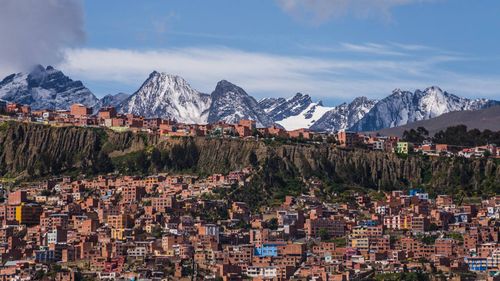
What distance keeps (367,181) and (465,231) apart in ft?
65.0

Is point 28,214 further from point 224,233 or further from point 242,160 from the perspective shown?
point 242,160

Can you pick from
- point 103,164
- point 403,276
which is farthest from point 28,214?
point 403,276

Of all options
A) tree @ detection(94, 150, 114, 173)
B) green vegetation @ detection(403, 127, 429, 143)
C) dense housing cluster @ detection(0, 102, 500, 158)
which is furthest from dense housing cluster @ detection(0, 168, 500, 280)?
green vegetation @ detection(403, 127, 429, 143)

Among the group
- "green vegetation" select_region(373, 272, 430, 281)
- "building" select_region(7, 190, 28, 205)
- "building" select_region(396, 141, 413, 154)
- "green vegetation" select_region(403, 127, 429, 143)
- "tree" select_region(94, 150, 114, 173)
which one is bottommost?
"green vegetation" select_region(373, 272, 430, 281)

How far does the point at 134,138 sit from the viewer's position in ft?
431

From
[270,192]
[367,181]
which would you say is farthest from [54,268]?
[367,181]

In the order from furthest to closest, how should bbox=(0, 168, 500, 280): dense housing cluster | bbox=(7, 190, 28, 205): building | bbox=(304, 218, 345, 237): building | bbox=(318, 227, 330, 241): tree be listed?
1. bbox=(7, 190, 28, 205): building
2. bbox=(304, 218, 345, 237): building
3. bbox=(318, 227, 330, 241): tree
4. bbox=(0, 168, 500, 280): dense housing cluster

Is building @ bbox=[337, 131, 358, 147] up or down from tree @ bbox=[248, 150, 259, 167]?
up

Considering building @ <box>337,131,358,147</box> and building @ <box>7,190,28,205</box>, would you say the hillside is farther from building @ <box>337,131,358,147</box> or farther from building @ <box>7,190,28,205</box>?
building @ <box>7,190,28,205</box>

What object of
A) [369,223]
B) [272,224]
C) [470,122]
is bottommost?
[272,224]

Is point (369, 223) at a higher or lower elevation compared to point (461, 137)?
lower

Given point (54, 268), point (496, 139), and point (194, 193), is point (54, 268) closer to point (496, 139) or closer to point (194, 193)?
point (194, 193)

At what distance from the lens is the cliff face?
400 feet

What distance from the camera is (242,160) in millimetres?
123188
